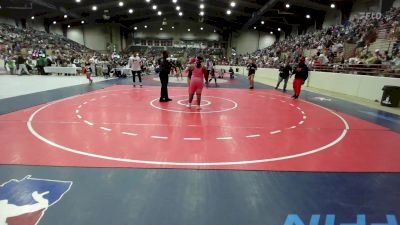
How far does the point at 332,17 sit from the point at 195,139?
36531 mm

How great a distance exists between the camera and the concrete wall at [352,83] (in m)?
13.0

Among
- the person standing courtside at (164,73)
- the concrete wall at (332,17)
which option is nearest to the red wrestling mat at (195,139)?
the person standing courtside at (164,73)

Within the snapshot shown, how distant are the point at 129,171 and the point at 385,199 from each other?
3430 mm

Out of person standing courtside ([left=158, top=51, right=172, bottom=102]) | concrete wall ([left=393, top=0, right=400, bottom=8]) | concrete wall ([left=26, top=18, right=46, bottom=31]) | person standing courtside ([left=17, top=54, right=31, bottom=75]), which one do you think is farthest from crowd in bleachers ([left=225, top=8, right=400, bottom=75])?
concrete wall ([left=26, top=18, right=46, bottom=31])

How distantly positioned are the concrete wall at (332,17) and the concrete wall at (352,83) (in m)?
17.7

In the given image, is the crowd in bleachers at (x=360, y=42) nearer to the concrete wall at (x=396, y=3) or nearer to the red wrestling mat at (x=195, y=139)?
the concrete wall at (x=396, y=3)

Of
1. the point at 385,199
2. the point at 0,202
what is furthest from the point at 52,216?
the point at 385,199

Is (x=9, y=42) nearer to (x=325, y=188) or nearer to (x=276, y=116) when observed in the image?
(x=276, y=116)

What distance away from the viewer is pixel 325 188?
156 inches

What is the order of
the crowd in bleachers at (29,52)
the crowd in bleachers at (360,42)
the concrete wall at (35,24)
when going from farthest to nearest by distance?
the concrete wall at (35,24) < the crowd in bleachers at (29,52) < the crowd in bleachers at (360,42)

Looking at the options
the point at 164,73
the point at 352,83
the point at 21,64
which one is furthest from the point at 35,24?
the point at 352,83

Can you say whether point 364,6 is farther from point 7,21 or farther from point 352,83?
point 7,21

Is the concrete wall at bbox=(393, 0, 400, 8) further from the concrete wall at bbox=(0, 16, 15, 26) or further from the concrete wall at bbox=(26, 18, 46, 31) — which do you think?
the concrete wall at bbox=(26, 18, 46, 31)

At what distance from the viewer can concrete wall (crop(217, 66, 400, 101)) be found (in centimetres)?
1297
